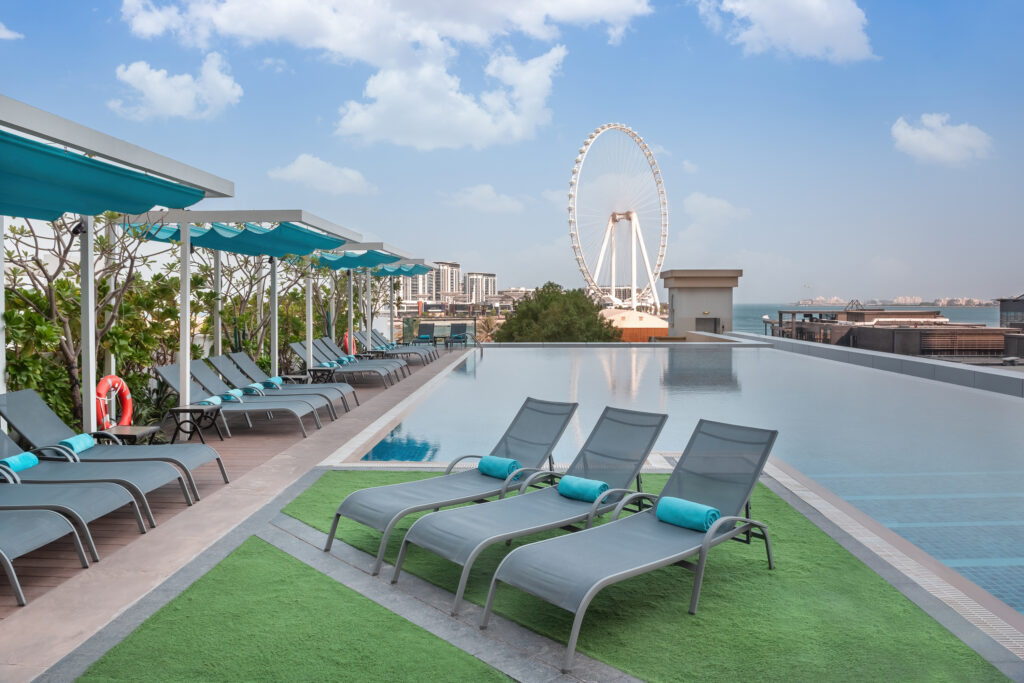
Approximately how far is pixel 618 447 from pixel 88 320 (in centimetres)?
370

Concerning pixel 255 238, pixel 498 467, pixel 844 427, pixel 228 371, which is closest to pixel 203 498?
pixel 498 467

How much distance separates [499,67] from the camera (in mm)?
57250

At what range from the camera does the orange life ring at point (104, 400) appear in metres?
5.82

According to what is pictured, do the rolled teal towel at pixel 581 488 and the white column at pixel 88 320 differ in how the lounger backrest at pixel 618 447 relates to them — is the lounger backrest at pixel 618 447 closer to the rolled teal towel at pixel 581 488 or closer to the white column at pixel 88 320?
the rolled teal towel at pixel 581 488

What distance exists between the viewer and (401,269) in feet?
54.4

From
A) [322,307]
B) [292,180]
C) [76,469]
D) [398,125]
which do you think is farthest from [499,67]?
[76,469]

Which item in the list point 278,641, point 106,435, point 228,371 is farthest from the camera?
point 228,371

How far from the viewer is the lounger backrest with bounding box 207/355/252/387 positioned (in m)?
8.05

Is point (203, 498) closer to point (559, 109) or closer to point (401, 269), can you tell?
point (401, 269)

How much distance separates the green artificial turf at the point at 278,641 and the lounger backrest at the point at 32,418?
2046 millimetres

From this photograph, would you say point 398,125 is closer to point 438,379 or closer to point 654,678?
point 438,379

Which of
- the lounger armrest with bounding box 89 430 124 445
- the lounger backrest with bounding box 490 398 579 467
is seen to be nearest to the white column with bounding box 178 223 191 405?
the lounger armrest with bounding box 89 430 124 445

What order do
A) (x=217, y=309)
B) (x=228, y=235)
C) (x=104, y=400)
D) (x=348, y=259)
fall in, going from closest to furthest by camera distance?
(x=104, y=400)
(x=228, y=235)
(x=217, y=309)
(x=348, y=259)

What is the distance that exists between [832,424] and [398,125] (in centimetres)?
5056
